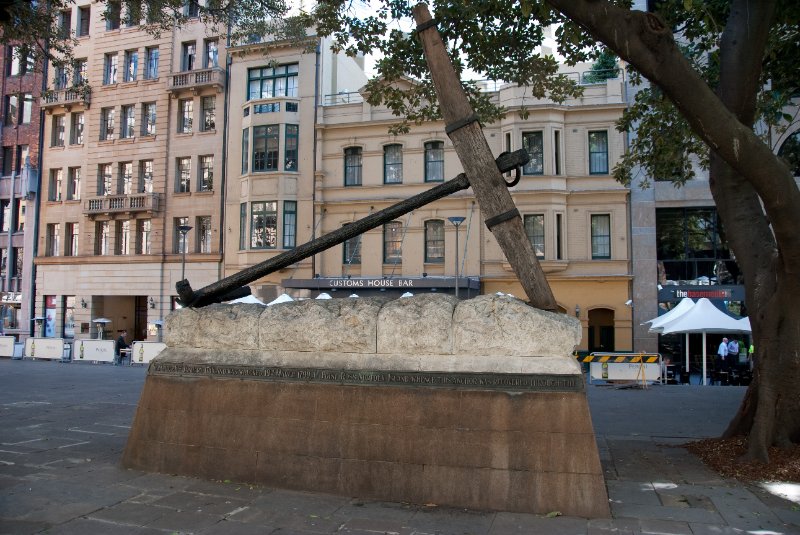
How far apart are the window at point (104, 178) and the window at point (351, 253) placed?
50.3 ft

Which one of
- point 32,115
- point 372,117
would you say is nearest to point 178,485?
point 372,117

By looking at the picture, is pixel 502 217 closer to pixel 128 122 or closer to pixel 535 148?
pixel 535 148

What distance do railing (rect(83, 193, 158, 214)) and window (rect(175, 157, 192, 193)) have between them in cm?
131

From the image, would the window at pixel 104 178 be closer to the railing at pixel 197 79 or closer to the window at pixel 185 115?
the window at pixel 185 115

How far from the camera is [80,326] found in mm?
35156

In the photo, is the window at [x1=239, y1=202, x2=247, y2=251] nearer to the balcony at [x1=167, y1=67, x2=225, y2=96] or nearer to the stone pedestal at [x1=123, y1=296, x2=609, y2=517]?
the balcony at [x1=167, y1=67, x2=225, y2=96]

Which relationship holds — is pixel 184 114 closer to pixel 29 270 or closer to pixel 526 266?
pixel 29 270

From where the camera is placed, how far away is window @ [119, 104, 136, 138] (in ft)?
117

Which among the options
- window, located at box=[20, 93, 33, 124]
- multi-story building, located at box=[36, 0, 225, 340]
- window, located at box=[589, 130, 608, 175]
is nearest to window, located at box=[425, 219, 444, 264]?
window, located at box=[589, 130, 608, 175]

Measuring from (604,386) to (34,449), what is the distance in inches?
635

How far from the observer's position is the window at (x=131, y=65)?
116ft

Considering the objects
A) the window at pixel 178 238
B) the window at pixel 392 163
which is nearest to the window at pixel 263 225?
the window at pixel 178 238

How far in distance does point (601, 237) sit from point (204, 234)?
20.1 metres

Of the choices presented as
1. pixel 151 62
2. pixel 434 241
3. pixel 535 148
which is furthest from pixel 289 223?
pixel 151 62
